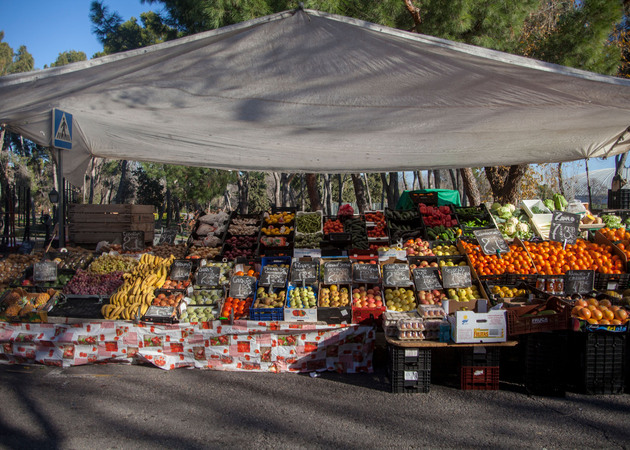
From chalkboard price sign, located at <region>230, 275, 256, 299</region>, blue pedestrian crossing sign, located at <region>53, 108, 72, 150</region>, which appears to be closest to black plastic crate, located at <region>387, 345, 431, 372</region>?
chalkboard price sign, located at <region>230, 275, 256, 299</region>

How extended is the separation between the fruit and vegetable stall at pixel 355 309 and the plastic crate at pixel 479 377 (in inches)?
0.4

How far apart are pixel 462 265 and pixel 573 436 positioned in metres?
2.78

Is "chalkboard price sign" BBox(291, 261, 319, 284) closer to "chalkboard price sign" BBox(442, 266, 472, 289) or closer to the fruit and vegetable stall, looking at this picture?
the fruit and vegetable stall

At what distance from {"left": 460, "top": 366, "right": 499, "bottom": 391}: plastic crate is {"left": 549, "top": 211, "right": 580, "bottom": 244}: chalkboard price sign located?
302 cm

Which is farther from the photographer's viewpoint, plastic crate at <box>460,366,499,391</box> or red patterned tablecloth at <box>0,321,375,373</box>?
red patterned tablecloth at <box>0,321,375,373</box>

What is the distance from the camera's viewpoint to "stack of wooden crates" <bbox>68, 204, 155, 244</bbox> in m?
9.98

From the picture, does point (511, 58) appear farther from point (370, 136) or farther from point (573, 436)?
point (573, 436)

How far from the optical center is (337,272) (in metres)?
6.21

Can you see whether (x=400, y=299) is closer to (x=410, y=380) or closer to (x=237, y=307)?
(x=410, y=380)

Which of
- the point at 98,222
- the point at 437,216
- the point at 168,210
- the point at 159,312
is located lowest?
the point at 159,312

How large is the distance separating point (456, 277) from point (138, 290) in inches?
162

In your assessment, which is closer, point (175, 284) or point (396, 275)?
point (396, 275)

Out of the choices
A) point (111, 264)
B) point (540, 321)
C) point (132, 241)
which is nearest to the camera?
point (540, 321)

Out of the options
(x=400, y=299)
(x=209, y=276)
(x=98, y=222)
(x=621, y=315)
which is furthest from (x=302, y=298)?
(x=98, y=222)
